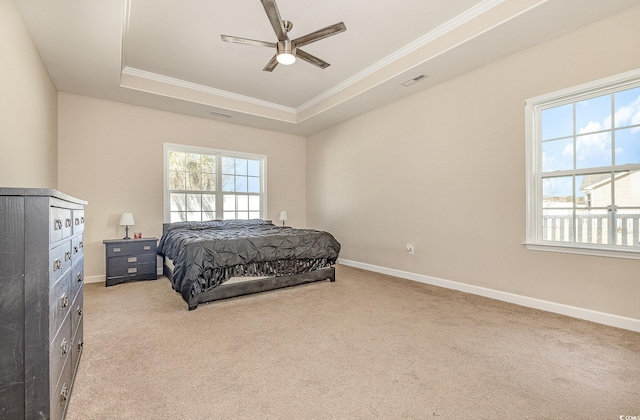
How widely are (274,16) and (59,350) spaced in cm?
252

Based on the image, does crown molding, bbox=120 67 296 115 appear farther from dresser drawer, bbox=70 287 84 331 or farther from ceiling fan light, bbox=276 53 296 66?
dresser drawer, bbox=70 287 84 331

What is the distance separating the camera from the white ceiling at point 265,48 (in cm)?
261

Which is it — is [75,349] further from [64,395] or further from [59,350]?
[59,350]

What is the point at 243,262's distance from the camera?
330cm

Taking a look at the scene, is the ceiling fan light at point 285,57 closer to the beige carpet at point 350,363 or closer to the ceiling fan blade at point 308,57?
the ceiling fan blade at point 308,57

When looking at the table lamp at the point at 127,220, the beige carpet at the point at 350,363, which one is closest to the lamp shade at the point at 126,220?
the table lamp at the point at 127,220

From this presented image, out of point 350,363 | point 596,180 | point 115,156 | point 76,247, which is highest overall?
point 115,156

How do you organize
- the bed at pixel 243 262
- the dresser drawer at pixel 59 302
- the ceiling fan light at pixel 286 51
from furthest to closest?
the bed at pixel 243 262 → the ceiling fan light at pixel 286 51 → the dresser drawer at pixel 59 302

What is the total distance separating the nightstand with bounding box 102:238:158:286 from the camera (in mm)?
4000

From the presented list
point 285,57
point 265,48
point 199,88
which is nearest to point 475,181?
point 285,57

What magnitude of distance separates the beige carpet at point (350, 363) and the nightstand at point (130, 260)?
0.96 m

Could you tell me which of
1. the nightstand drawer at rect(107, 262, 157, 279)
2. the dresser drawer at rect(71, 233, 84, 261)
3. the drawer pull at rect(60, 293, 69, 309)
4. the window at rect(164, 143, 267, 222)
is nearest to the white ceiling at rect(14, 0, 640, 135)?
the window at rect(164, 143, 267, 222)

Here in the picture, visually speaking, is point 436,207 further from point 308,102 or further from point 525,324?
point 308,102

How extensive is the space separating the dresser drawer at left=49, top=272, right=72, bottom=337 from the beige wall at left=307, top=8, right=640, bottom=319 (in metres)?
3.75
